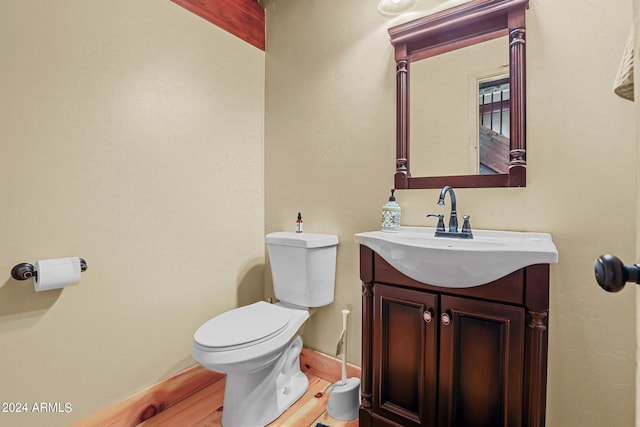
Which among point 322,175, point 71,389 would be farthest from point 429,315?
point 71,389

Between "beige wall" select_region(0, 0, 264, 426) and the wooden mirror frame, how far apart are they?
98cm

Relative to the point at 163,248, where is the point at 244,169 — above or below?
above

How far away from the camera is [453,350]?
42.3 inches

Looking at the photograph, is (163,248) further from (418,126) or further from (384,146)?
(418,126)

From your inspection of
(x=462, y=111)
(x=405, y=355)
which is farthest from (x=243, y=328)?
(x=462, y=111)

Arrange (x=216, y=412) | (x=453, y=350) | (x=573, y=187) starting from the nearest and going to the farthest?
1. (x=453, y=350)
2. (x=573, y=187)
3. (x=216, y=412)

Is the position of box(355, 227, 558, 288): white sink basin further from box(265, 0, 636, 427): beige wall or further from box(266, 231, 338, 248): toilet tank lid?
box(266, 231, 338, 248): toilet tank lid

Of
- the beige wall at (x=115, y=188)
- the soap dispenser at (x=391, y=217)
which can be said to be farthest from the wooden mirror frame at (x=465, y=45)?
the beige wall at (x=115, y=188)

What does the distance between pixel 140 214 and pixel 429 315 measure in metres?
1.37

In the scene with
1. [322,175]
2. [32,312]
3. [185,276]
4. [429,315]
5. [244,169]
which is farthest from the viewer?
[244,169]

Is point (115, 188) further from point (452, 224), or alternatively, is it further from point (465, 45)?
point (465, 45)

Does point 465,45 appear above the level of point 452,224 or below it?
above

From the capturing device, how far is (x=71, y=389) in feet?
4.33

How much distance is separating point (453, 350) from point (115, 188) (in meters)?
1.54
